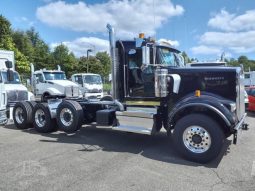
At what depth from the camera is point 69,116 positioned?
28.6 ft

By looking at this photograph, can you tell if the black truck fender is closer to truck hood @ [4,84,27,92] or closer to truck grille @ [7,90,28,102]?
truck grille @ [7,90,28,102]

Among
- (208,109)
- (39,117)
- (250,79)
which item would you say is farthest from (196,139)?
(250,79)

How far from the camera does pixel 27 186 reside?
4871mm

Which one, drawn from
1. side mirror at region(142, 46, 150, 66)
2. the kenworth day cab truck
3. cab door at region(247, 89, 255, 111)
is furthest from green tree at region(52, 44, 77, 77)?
side mirror at region(142, 46, 150, 66)

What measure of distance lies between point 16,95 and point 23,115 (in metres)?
2.53

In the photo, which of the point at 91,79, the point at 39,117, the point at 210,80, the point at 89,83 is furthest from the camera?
the point at 91,79

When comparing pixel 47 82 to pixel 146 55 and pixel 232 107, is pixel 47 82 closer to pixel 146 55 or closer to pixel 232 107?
pixel 146 55

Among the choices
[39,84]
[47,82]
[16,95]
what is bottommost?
[16,95]

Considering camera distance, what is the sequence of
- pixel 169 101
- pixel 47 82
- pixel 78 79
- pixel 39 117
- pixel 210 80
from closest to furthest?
pixel 210 80 < pixel 169 101 < pixel 39 117 < pixel 47 82 < pixel 78 79

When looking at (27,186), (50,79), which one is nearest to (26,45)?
(50,79)

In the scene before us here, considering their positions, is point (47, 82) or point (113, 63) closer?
point (113, 63)

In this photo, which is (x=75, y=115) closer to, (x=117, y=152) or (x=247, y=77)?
(x=117, y=152)

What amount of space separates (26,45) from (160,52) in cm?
5137

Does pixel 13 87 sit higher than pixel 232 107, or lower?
higher
